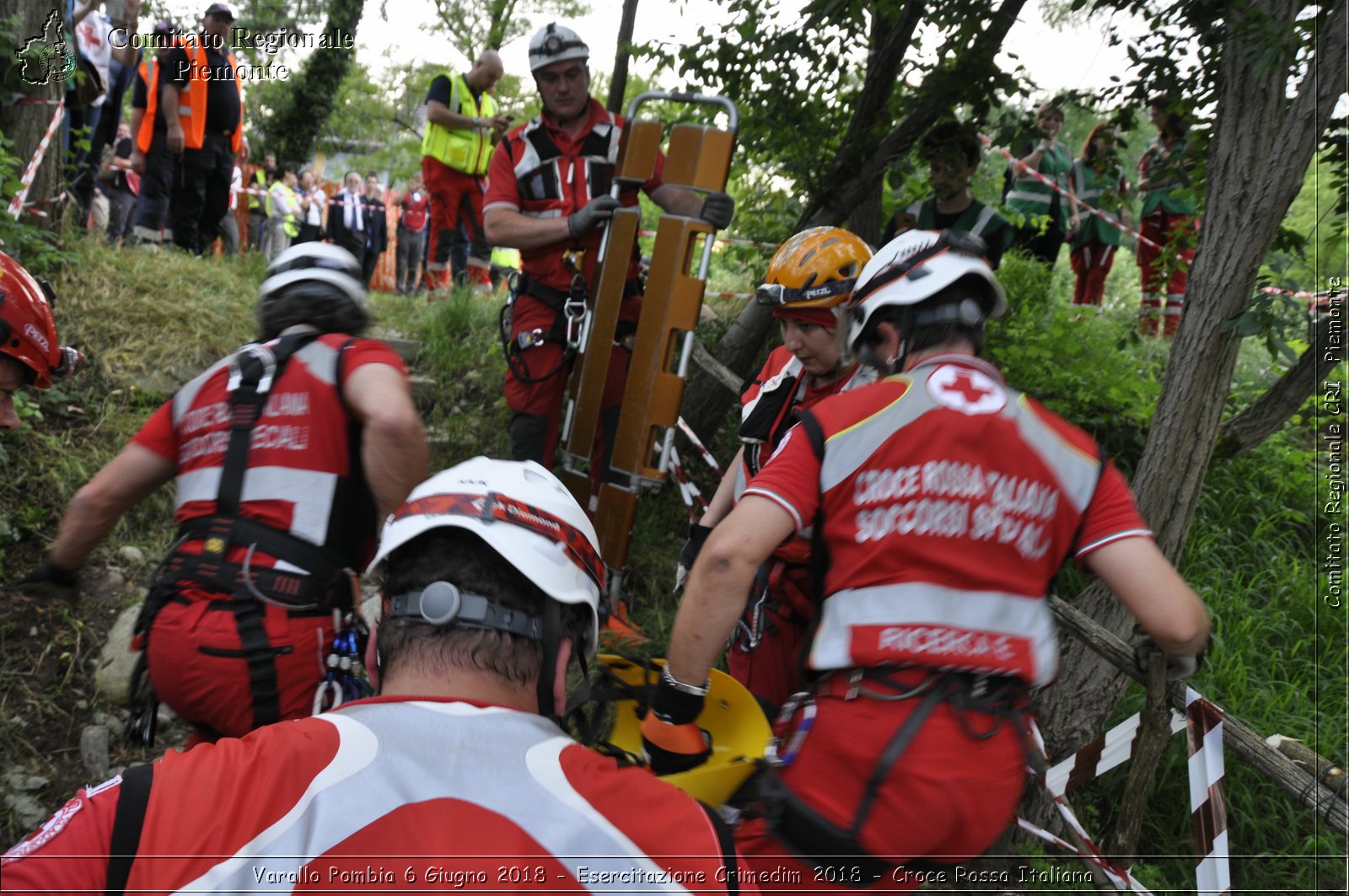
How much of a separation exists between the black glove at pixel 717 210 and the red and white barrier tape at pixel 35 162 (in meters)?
4.07

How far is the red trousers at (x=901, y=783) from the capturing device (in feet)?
6.48

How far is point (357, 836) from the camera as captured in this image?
1271mm

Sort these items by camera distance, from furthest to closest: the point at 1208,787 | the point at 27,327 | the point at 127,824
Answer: the point at 27,327, the point at 1208,787, the point at 127,824

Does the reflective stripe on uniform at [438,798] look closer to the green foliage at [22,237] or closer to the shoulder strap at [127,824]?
the shoulder strap at [127,824]

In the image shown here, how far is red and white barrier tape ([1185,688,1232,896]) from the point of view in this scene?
3107 millimetres

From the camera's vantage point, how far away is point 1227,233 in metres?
3.77

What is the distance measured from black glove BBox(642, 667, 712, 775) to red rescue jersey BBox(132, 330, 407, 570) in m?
1.11

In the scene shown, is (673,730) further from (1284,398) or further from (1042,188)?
(1042,188)

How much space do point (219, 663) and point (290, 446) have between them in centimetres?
60

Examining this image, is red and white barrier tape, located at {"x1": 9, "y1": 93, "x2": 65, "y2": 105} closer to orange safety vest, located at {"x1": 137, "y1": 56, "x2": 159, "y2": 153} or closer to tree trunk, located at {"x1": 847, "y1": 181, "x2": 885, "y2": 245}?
orange safety vest, located at {"x1": 137, "y1": 56, "x2": 159, "y2": 153}

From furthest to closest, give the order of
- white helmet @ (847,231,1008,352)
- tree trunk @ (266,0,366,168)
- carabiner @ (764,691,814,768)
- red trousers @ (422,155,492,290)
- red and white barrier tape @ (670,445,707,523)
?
1. tree trunk @ (266,0,366,168)
2. red trousers @ (422,155,492,290)
3. red and white barrier tape @ (670,445,707,523)
4. white helmet @ (847,231,1008,352)
5. carabiner @ (764,691,814,768)

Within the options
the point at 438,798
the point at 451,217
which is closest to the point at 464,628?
the point at 438,798

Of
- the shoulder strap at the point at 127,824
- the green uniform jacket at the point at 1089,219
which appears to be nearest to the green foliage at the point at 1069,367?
the green uniform jacket at the point at 1089,219

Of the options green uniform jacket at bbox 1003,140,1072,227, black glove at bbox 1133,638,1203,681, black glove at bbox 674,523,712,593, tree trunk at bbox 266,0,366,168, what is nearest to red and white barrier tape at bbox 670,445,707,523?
black glove at bbox 674,523,712,593
